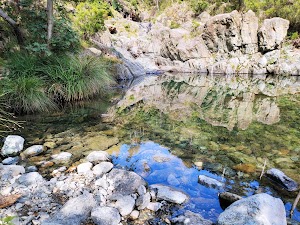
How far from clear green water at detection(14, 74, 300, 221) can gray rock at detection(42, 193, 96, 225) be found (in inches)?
33.7

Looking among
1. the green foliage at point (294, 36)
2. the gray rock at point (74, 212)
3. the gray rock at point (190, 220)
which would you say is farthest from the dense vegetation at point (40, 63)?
the green foliage at point (294, 36)

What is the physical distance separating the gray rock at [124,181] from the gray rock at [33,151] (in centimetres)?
123

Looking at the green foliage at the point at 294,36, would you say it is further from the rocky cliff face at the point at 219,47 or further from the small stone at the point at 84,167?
the small stone at the point at 84,167

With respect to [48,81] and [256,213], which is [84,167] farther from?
[48,81]

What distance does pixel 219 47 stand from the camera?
18938 millimetres

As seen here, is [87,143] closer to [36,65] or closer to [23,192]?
[23,192]

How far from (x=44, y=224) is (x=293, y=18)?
24577mm

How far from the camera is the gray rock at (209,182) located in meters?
2.51

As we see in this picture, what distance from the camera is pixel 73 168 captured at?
2.79 m

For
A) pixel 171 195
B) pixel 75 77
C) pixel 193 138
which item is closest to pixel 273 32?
pixel 75 77

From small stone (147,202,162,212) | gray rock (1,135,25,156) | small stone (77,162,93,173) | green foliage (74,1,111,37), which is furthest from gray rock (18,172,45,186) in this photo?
green foliage (74,1,111,37)

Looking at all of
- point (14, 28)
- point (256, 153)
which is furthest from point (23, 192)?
point (14, 28)

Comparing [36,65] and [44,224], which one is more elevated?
[36,65]

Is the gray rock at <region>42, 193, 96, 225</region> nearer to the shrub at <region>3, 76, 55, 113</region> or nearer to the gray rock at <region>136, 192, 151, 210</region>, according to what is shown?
the gray rock at <region>136, 192, 151, 210</region>
